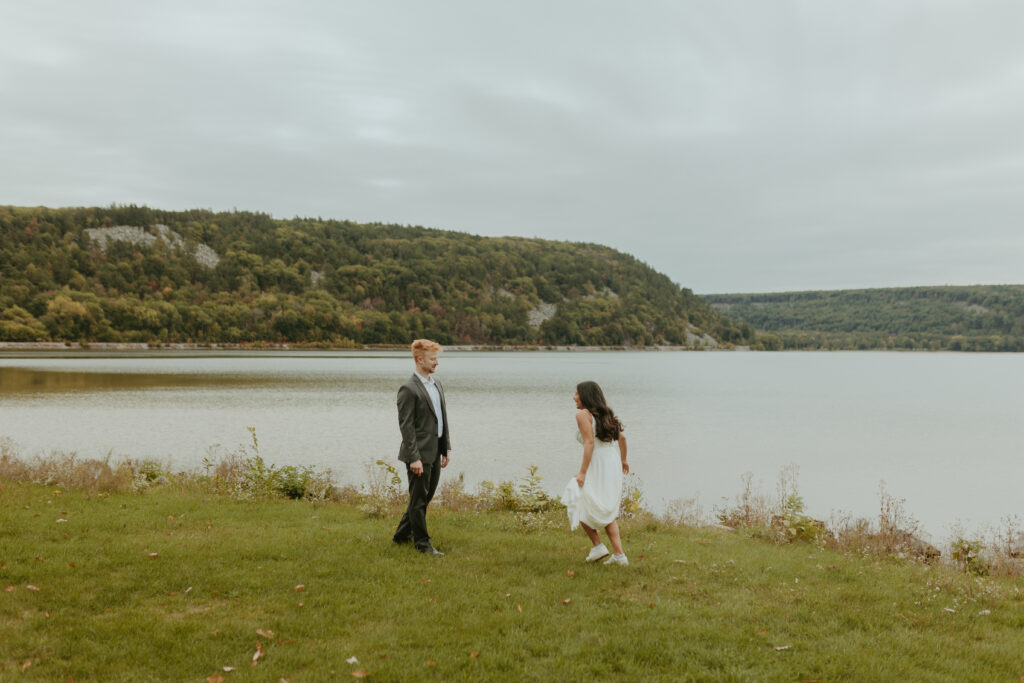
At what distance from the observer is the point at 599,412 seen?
7.16 m

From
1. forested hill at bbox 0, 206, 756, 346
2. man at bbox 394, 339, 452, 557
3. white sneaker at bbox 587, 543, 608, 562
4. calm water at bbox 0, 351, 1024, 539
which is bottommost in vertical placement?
calm water at bbox 0, 351, 1024, 539

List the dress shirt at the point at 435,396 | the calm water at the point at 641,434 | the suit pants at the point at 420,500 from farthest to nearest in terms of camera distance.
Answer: the calm water at the point at 641,434 < the suit pants at the point at 420,500 < the dress shirt at the point at 435,396

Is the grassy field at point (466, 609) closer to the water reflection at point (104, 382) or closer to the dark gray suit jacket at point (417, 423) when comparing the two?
the dark gray suit jacket at point (417, 423)

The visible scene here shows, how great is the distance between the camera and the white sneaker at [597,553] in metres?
7.44

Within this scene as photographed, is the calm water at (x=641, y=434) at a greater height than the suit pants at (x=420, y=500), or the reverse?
the suit pants at (x=420, y=500)

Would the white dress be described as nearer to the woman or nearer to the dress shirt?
the woman

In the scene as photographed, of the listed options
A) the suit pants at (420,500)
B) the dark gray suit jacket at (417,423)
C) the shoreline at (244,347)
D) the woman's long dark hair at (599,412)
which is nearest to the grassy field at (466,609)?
the suit pants at (420,500)

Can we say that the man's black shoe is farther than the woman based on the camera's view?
Yes

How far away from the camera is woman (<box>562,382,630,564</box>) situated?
7.11 metres

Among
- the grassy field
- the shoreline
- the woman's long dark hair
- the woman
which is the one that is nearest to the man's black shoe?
the grassy field

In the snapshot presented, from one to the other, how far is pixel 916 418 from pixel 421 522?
36.0 meters

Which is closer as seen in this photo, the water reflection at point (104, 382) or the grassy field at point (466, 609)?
the grassy field at point (466, 609)

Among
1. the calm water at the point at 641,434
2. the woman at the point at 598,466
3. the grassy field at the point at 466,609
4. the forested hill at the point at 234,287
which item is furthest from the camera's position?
the forested hill at the point at 234,287

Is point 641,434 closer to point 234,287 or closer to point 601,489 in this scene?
point 601,489
